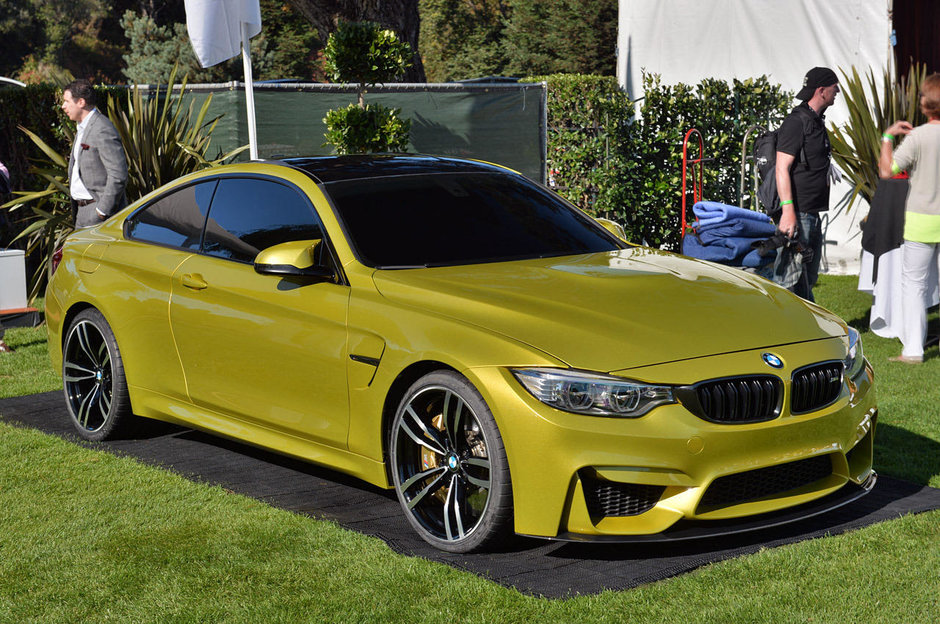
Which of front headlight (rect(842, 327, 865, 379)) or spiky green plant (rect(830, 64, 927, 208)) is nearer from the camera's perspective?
front headlight (rect(842, 327, 865, 379))

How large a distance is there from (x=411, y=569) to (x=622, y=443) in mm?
953

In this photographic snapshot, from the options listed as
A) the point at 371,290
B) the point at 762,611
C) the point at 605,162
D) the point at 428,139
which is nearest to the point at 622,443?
the point at 762,611

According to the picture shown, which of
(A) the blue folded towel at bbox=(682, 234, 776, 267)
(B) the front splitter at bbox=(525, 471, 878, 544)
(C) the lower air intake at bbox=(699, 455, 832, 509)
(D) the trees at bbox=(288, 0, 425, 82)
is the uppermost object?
(D) the trees at bbox=(288, 0, 425, 82)

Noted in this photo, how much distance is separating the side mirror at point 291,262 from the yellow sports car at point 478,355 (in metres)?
0.01

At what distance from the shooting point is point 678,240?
44.5 ft

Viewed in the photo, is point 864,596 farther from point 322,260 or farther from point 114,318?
point 114,318

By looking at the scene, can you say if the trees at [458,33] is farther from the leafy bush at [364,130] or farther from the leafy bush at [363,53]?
the leafy bush at [364,130]

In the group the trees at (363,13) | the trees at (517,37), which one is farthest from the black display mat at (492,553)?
the trees at (517,37)

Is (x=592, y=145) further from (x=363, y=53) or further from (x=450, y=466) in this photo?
(x=450, y=466)

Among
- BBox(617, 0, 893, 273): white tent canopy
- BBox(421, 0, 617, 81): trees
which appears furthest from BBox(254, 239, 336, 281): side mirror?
BBox(421, 0, 617, 81): trees

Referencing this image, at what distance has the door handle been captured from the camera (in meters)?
5.84

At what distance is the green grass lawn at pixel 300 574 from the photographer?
4.12 m

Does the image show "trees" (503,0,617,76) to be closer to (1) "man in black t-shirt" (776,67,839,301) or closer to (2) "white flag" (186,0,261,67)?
(2) "white flag" (186,0,261,67)

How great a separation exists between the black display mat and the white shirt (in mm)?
2746
